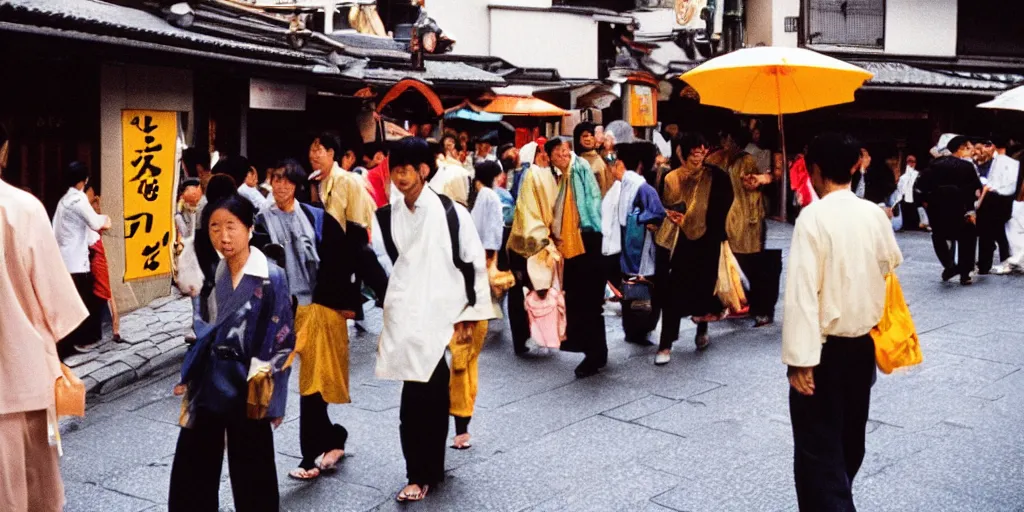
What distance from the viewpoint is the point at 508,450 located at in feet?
24.1

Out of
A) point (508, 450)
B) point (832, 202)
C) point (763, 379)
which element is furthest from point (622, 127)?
point (832, 202)

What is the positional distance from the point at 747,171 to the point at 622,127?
4399mm

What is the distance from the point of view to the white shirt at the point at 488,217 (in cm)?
1061

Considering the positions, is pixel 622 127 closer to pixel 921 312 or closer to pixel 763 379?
pixel 921 312

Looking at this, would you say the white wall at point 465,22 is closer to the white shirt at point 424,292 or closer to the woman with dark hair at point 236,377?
the white shirt at point 424,292

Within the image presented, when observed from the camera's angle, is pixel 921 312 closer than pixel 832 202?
No

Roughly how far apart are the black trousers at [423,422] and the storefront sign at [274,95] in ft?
30.1

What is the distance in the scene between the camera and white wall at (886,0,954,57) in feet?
91.3

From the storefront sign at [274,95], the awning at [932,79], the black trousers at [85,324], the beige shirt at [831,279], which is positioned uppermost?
the awning at [932,79]

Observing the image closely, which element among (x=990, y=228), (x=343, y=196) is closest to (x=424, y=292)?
(x=343, y=196)

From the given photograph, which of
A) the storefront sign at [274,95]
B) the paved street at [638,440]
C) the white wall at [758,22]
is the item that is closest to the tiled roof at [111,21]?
the storefront sign at [274,95]

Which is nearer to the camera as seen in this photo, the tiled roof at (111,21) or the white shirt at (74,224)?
the tiled roof at (111,21)

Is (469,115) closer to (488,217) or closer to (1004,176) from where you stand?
(1004,176)

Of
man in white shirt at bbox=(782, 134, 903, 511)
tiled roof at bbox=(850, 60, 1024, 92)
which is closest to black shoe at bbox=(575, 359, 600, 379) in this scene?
man in white shirt at bbox=(782, 134, 903, 511)
